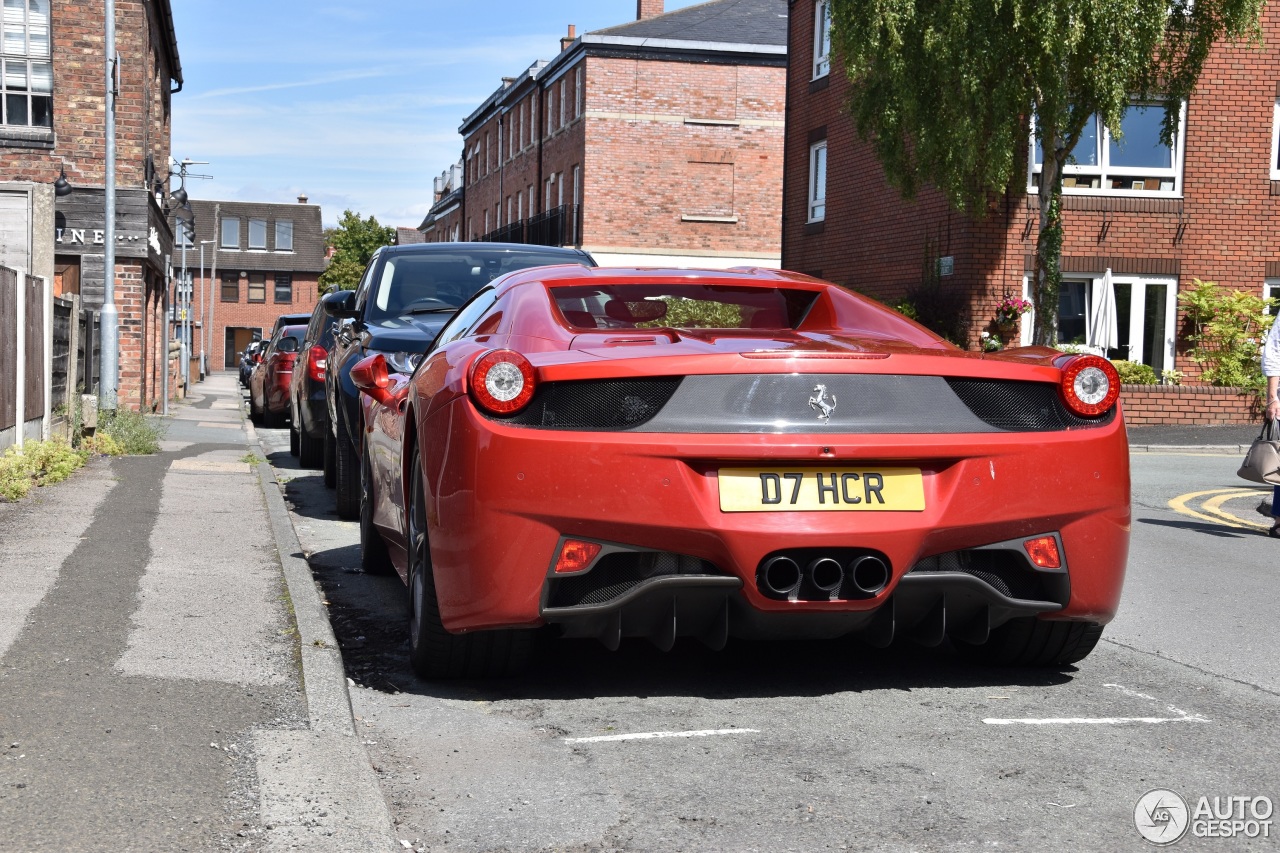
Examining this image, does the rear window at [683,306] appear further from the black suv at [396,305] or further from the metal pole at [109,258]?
the metal pole at [109,258]

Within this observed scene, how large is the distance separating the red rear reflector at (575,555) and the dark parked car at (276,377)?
14953 mm

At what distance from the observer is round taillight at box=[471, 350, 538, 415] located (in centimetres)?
434

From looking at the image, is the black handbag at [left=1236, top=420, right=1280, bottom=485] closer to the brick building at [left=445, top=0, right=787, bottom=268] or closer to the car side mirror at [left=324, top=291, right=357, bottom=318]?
the car side mirror at [left=324, top=291, right=357, bottom=318]

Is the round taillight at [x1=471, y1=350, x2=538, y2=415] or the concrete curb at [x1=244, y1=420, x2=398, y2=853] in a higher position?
the round taillight at [x1=471, y1=350, x2=538, y2=415]

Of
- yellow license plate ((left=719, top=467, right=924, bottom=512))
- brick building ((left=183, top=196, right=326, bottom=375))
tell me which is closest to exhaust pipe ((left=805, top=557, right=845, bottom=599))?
yellow license plate ((left=719, top=467, right=924, bottom=512))

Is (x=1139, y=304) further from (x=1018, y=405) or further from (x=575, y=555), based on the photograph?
(x=575, y=555)

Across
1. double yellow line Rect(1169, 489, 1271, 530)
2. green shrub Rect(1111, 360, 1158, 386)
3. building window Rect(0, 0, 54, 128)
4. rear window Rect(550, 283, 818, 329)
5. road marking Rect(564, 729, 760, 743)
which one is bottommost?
double yellow line Rect(1169, 489, 1271, 530)

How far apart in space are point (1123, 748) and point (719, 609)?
3.99ft

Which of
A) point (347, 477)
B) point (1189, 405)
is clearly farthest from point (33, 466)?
point (1189, 405)

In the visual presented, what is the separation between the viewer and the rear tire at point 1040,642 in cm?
509

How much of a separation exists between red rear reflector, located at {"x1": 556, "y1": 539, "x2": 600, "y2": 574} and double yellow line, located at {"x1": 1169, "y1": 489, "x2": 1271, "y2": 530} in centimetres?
776

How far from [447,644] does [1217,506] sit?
30.1 ft

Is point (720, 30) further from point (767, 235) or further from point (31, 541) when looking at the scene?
point (31, 541)

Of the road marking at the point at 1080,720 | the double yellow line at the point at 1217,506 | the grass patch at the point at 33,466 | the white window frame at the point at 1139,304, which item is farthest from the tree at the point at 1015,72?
the road marking at the point at 1080,720
